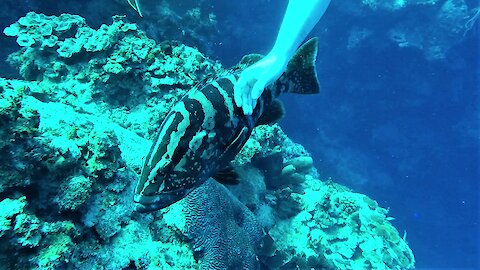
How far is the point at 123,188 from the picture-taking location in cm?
286

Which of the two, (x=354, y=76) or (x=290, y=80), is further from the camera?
(x=354, y=76)

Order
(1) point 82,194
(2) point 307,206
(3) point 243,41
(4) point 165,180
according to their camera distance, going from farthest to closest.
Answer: (3) point 243,41
(2) point 307,206
(1) point 82,194
(4) point 165,180

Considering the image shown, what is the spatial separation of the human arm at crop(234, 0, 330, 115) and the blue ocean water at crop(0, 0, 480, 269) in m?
13.2

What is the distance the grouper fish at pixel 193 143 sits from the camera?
1832 millimetres

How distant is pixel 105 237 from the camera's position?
260 cm

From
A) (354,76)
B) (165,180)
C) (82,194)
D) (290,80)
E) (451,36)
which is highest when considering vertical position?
(451,36)

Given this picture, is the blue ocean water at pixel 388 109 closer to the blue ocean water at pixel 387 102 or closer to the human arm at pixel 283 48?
the blue ocean water at pixel 387 102

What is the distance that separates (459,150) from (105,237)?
19890 millimetres

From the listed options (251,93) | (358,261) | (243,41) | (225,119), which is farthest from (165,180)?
(243,41)

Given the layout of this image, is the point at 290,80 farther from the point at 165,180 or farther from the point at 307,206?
the point at 307,206

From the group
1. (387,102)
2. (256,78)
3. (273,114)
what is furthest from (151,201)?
(387,102)

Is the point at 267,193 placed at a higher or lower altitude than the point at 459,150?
lower

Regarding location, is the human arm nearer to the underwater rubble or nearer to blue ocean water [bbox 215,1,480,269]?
the underwater rubble

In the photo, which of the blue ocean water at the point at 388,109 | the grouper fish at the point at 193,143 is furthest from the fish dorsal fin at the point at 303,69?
the blue ocean water at the point at 388,109
